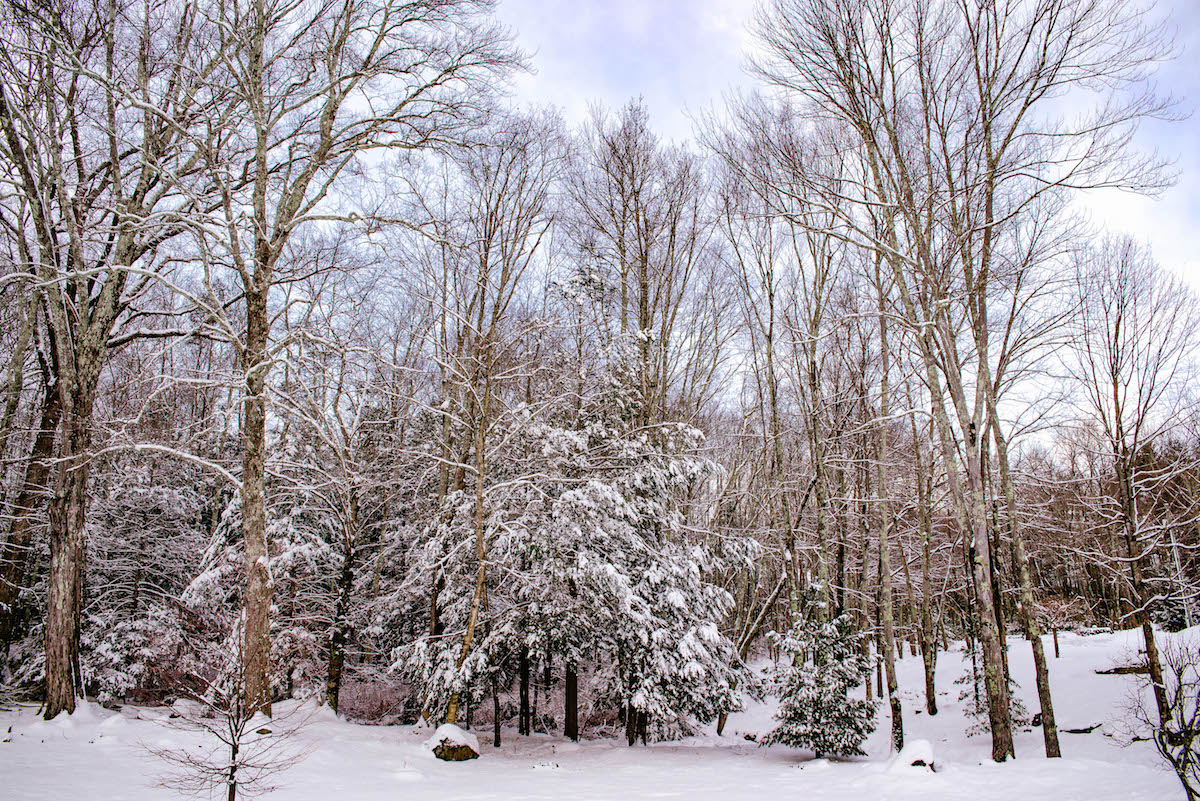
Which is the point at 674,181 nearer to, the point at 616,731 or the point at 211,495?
the point at 616,731

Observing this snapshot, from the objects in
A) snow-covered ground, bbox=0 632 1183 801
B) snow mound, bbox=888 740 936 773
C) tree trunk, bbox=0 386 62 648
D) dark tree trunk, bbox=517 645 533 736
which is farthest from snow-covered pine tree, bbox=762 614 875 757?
tree trunk, bbox=0 386 62 648

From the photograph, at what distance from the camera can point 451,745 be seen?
8672 millimetres

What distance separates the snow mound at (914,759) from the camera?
25.6 ft

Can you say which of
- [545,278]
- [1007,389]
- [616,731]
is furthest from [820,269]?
[616,731]

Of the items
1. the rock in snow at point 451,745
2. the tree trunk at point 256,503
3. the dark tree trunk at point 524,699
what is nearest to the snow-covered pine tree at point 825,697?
the dark tree trunk at point 524,699

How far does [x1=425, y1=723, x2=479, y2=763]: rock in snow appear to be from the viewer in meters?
8.62

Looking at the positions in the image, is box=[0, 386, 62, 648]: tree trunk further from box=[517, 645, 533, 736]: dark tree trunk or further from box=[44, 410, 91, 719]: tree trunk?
box=[517, 645, 533, 736]: dark tree trunk

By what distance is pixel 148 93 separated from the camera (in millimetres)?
8281

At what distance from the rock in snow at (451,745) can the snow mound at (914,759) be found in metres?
5.97

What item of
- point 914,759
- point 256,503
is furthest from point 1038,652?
point 256,503

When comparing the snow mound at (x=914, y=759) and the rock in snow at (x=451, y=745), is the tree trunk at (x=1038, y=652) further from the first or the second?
the rock in snow at (x=451, y=745)

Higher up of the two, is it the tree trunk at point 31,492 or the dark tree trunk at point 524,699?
the tree trunk at point 31,492

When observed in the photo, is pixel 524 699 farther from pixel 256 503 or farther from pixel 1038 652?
pixel 1038 652

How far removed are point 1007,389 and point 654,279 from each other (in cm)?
786
